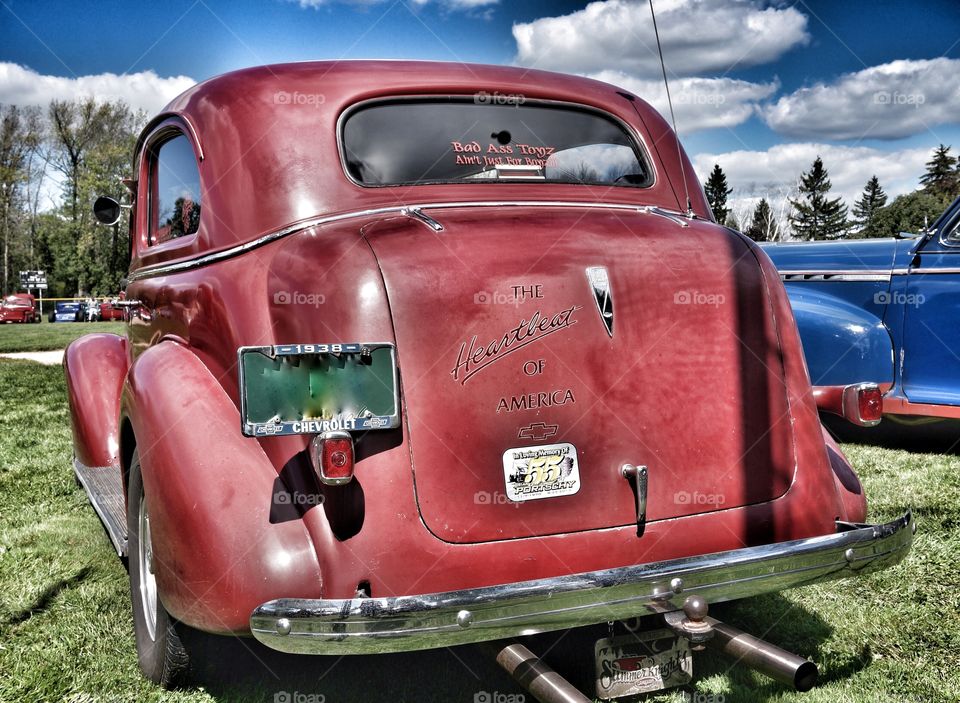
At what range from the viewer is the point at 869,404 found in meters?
3.09

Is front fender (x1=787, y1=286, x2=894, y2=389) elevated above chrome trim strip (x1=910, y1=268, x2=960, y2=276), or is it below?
below

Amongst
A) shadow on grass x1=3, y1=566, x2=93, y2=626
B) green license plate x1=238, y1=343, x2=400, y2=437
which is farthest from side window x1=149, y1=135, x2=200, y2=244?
shadow on grass x1=3, y1=566, x2=93, y2=626

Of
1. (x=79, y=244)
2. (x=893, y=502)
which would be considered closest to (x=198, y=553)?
(x=893, y=502)

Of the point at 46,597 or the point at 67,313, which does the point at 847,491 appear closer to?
the point at 46,597

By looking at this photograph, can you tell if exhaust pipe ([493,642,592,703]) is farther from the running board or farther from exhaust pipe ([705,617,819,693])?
the running board

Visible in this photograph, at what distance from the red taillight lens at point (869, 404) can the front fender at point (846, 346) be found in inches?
106

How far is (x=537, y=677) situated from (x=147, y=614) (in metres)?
1.49

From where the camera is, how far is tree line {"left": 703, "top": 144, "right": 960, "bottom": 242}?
196 ft

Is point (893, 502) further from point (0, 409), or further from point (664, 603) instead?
point (0, 409)

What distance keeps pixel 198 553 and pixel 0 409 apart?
24.3ft

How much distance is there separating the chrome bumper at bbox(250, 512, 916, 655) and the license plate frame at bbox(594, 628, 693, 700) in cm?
15

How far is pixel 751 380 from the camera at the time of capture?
257 cm

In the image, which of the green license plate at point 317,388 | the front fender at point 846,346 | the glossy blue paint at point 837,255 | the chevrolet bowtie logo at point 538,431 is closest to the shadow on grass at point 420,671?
the chevrolet bowtie logo at point 538,431

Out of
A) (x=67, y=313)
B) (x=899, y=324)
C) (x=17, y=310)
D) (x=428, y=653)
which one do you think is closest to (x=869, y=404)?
(x=428, y=653)
